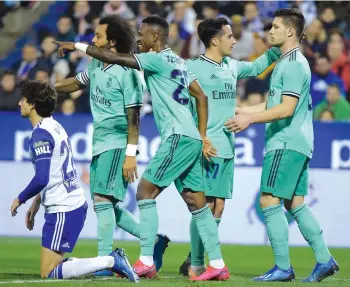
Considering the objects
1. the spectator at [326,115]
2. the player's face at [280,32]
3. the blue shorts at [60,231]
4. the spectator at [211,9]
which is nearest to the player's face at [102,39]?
the player's face at [280,32]

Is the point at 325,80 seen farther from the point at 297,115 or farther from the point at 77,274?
the point at 77,274

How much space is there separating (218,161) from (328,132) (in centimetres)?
440

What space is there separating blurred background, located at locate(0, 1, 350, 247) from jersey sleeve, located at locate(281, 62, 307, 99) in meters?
4.47

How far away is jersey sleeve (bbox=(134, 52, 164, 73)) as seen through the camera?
768 centimetres

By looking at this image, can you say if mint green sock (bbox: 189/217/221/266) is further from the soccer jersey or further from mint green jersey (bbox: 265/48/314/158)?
the soccer jersey

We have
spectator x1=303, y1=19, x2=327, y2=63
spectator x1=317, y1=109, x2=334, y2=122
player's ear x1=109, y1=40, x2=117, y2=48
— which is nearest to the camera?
player's ear x1=109, y1=40, x2=117, y2=48

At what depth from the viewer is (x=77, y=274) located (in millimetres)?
7199

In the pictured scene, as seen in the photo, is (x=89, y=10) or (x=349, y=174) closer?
(x=349, y=174)

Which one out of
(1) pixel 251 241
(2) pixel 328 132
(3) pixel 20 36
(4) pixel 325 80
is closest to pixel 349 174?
(2) pixel 328 132

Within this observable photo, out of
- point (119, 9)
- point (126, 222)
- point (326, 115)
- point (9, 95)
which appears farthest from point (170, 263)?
point (119, 9)

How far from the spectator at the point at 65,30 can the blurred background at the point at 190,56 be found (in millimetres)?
17

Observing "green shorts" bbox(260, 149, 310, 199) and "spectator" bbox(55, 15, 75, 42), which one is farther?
"spectator" bbox(55, 15, 75, 42)

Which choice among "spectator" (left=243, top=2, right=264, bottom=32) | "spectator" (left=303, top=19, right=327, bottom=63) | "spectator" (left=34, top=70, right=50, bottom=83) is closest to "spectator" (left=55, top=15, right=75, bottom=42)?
"spectator" (left=34, top=70, right=50, bottom=83)

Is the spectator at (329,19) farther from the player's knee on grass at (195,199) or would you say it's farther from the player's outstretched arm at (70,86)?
the player's knee on grass at (195,199)
